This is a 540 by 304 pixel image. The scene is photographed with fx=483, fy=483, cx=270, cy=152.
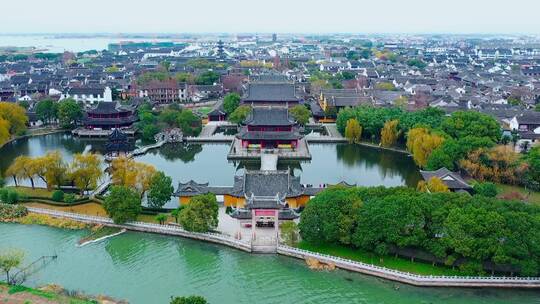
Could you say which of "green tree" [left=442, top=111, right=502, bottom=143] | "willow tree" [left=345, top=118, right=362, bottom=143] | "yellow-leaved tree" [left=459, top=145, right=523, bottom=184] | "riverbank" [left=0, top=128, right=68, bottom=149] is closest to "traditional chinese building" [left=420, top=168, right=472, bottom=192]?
"yellow-leaved tree" [left=459, top=145, right=523, bottom=184]

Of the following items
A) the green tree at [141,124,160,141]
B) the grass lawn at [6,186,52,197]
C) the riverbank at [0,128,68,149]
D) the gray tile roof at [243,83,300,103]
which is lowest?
the grass lawn at [6,186,52,197]

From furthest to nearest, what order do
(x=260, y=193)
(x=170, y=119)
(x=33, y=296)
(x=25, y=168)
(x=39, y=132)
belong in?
(x=39, y=132) → (x=170, y=119) → (x=25, y=168) → (x=260, y=193) → (x=33, y=296)

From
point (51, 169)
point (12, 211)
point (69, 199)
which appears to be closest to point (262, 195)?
point (69, 199)

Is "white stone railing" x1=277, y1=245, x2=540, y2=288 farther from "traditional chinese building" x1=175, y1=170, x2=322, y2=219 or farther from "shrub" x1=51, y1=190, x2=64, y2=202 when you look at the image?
"shrub" x1=51, y1=190, x2=64, y2=202

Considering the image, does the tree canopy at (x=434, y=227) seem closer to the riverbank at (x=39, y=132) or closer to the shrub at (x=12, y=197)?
the shrub at (x=12, y=197)

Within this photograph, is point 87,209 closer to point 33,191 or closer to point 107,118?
point 33,191

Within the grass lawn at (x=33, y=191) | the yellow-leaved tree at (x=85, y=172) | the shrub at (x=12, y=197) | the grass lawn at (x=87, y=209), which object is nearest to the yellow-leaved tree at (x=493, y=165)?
the grass lawn at (x=87, y=209)
